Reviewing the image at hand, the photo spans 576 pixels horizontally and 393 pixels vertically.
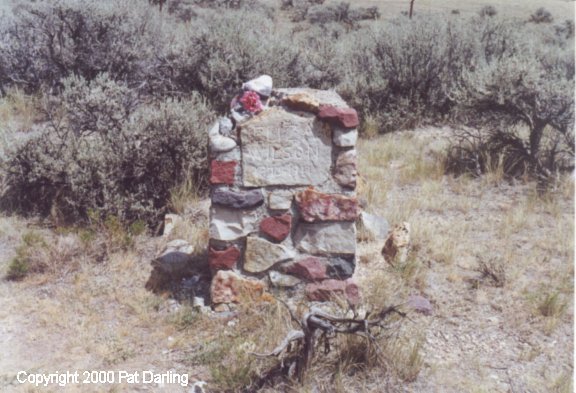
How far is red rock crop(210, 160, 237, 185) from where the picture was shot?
3770mm

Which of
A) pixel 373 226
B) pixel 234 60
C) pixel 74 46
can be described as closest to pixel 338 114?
pixel 373 226

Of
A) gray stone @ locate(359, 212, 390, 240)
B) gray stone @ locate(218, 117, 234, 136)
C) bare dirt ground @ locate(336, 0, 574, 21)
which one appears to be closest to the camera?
gray stone @ locate(218, 117, 234, 136)

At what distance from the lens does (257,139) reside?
374 cm

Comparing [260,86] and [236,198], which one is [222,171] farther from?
[260,86]

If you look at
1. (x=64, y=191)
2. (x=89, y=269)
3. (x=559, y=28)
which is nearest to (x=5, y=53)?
(x=64, y=191)

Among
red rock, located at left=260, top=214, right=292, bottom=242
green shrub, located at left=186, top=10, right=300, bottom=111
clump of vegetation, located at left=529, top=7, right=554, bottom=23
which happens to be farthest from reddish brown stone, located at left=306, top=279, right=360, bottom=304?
clump of vegetation, located at left=529, top=7, right=554, bottom=23

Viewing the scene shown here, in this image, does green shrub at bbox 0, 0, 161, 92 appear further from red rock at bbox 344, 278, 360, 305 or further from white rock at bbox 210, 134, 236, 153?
red rock at bbox 344, 278, 360, 305

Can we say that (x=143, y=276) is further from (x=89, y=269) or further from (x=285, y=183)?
(x=285, y=183)

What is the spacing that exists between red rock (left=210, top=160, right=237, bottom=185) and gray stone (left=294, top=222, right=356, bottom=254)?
0.58 metres

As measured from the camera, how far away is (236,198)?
3803 mm

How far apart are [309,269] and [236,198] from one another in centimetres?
69

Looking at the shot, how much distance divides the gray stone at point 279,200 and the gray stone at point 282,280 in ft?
1.52

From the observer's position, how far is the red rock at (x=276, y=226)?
3.87 meters

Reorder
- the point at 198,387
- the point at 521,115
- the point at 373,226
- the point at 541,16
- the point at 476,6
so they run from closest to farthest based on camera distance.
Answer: the point at 198,387 → the point at 373,226 → the point at 521,115 → the point at 541,16 → the point at 476,6
